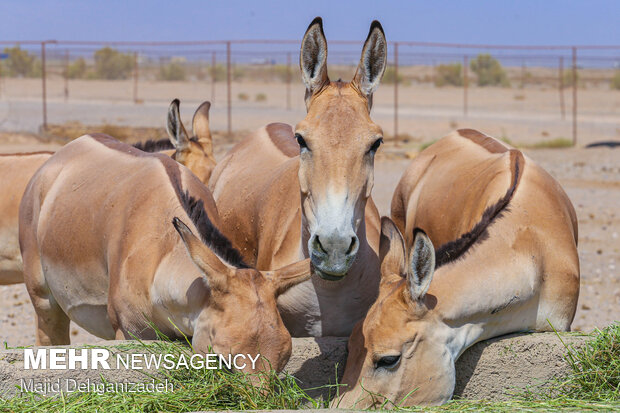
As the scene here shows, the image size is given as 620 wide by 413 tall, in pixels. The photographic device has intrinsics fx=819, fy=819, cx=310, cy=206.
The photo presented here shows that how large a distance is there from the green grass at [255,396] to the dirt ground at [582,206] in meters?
1.43

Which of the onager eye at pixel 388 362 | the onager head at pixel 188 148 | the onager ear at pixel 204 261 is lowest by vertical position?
the onager eye at pixel 388 362

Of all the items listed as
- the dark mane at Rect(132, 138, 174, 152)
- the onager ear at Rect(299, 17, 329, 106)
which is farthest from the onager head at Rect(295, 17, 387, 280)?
the dark mane at Rect(132, 138, 174, 152)

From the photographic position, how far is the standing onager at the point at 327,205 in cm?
374

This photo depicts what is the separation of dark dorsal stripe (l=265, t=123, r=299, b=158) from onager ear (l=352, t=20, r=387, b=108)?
75.9 inches

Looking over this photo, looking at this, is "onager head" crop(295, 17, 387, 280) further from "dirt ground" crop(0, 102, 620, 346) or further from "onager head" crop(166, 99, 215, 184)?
"onager head" crop(166, 99, 215, 184)

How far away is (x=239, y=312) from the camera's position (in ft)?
12.0

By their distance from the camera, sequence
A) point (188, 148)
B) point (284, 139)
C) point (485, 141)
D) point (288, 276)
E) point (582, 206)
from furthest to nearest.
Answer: point (582, 206)
point (188, 148)
point (284, 139)
point (485, 141)
point (288, 276)

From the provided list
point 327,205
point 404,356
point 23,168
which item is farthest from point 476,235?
point 23,168

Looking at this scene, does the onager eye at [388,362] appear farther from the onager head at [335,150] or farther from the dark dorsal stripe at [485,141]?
the dark dorsal stripe at [485,141]

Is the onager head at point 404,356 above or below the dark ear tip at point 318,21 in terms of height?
below

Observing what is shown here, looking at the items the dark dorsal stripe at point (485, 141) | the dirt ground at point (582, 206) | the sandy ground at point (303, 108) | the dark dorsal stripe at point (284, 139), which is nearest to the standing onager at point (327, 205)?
the dark dorsal stripe at point (284, 139)

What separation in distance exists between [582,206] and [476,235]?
8658 mm

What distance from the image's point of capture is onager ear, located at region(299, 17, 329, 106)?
4250 mm

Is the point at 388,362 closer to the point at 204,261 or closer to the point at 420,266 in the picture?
the point at 420,266
